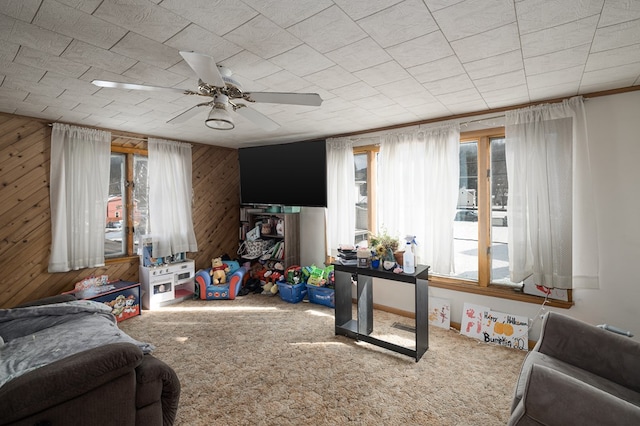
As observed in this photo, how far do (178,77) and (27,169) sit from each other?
8.10 ft

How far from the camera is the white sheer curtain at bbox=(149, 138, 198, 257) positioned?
4238 mm

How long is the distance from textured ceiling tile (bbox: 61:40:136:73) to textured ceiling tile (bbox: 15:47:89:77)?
0.09 m

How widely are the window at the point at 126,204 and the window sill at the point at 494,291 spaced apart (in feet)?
13.1

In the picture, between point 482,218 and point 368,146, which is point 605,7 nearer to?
→ point 482,218

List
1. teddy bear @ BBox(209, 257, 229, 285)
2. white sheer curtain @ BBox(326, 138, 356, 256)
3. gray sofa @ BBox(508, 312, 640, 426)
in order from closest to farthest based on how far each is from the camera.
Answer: gray sofa @ BBox(508, 312, 640, 426) < white sheer curtain @ BBox(326, 138, 356, 256) < teddy bear @ BBox(209, 257, 229, 285)

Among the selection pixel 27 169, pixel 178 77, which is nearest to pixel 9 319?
pixel 27 169

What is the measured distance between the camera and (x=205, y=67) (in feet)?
4.94

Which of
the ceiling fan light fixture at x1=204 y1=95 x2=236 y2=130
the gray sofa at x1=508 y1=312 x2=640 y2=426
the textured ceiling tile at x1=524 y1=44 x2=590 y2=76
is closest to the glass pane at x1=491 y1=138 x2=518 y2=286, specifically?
the textured ceiling tile at x1=524 y1=44 x2=590 y2=76

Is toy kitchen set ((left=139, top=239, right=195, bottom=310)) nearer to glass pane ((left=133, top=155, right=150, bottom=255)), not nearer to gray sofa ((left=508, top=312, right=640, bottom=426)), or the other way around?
glass pane ((left=133, top=155, right=150, bottom=255))

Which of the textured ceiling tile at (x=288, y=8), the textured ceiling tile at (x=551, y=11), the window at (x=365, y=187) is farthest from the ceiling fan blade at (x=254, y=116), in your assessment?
the window at (x=365, y=187)

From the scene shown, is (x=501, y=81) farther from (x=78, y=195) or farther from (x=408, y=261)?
(x=78, y=195)

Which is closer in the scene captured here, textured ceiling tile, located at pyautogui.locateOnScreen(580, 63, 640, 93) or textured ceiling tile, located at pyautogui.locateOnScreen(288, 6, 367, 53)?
textured ceiling tile, located at pyautogui.locateOnScreen(288, 6, 367, 53)

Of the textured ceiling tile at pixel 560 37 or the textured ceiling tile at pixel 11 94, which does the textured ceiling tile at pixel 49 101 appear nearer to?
the textured ceiling tile at pixel 11 94

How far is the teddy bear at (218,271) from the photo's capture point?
4598 millimetres
